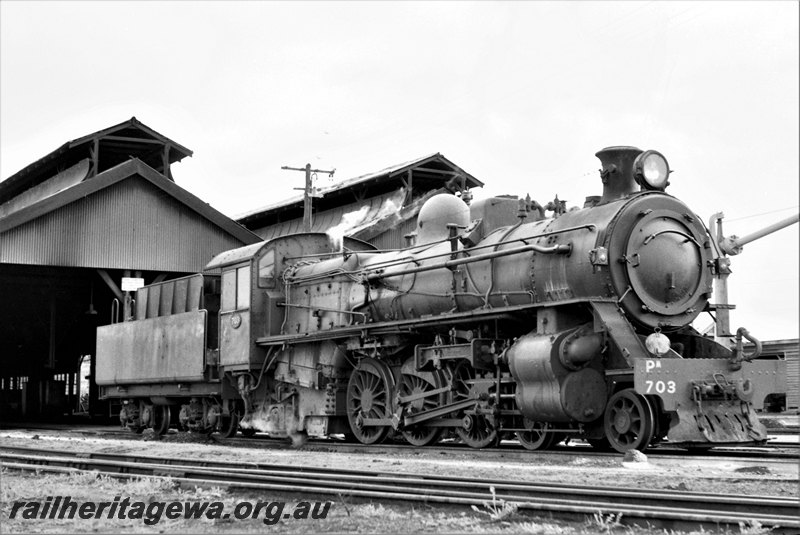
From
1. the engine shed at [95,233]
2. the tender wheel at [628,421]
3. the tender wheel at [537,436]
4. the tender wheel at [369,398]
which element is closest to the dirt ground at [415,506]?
the tender wheel at [628,421]

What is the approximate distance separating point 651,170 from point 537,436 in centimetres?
436

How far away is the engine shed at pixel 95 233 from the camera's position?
89.9 feet

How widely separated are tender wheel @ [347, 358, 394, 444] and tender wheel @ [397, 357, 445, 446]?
0.42m

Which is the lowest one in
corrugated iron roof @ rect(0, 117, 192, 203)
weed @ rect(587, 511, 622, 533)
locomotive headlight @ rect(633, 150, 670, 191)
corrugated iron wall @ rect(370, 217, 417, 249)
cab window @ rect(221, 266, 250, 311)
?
weed @ rect(587, 511, 622, 533)

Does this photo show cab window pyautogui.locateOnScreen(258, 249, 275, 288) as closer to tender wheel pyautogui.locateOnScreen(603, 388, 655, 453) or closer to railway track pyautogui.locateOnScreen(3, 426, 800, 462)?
railway track pyautogui.locateOnScreen(3, 426, 800, 462)

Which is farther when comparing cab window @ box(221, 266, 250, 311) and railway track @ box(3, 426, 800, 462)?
cab window @ box(221, 266, 250, 311)

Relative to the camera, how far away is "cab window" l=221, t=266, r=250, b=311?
753 inches

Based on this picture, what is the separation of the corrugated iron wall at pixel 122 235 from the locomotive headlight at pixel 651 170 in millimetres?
18976

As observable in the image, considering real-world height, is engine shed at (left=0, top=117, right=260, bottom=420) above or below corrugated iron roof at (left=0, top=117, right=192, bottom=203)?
below

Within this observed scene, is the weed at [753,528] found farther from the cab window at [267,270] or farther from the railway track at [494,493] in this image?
the cab window at [267,270]

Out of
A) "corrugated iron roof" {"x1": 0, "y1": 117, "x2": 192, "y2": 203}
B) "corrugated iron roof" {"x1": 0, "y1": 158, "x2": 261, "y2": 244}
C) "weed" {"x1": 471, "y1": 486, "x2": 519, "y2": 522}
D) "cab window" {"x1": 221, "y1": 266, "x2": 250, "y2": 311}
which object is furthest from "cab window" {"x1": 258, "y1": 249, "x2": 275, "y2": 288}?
"corrugated iron roof" {"x1": 0, "y1": 117, "x2": 192, "y2": 203}

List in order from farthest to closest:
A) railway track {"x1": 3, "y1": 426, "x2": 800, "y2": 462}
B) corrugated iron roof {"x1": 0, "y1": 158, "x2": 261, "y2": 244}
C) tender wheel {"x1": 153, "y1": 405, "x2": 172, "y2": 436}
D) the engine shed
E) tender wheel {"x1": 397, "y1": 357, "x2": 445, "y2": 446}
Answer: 1. the engine shed
2. corrugated iron roof {"x1": 0, "y1": 158, "x2": 261, "y2": 244}
3. tender wheel {"x1": 153, "y1": 405, "x2": 172, "y2": 436}
4. tender wheel {"x1": 397, "y1": 357, "x2": 445, "y2": 446}
5. railway track {"x1": 3, "y1": 426, "x2": 800, "y2": 462}

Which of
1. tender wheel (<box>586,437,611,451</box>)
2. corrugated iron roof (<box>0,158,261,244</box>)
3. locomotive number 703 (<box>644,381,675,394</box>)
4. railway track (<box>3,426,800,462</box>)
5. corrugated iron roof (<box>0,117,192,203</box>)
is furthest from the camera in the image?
corrugated iron roof (<box>0,117,192,203</box>)

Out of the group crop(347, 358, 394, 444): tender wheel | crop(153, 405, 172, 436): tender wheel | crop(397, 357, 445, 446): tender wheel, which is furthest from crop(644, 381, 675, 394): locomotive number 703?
crop(153, 405, 172, 436): tender wheel
